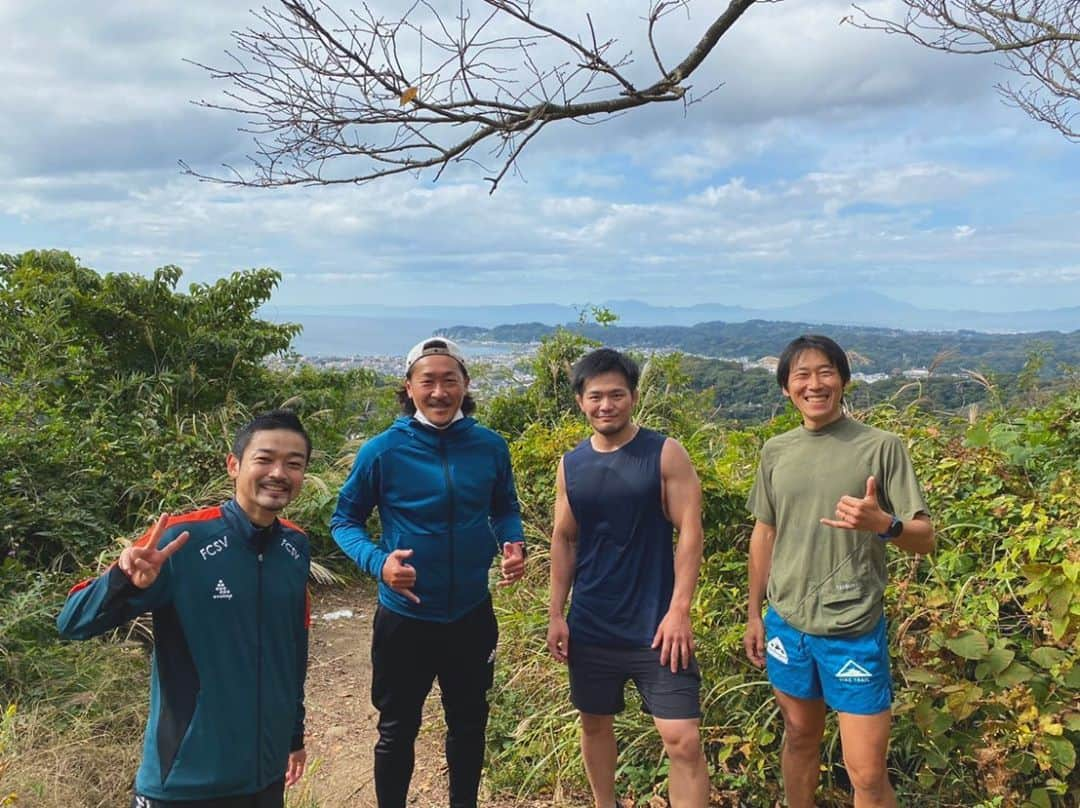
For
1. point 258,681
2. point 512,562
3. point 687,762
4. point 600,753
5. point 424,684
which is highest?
point 512,562

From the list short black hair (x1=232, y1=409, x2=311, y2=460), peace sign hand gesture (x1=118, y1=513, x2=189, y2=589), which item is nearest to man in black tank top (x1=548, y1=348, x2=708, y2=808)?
short black hair (x1=232, y1=409, x2=311, y2=460)

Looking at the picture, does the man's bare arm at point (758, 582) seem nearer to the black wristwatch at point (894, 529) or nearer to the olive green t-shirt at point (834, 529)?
the olive green t-shirt at point (834, 529)

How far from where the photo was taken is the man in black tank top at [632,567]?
2.39m

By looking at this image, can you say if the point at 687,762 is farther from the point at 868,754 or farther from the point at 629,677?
the point at 868,754

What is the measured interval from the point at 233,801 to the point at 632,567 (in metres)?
1.28

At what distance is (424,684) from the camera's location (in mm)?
2576

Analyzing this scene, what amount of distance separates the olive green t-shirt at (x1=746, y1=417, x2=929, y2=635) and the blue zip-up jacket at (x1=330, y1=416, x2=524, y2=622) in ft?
3.24

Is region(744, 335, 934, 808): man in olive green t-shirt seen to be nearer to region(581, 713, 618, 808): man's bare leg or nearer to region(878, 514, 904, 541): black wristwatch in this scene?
region(878, 514, 904, 541): black wristwatch

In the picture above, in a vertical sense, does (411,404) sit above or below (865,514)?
above

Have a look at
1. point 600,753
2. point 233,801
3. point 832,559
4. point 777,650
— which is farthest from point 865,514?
point 233,801

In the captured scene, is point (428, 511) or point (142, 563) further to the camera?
point (428, 511)

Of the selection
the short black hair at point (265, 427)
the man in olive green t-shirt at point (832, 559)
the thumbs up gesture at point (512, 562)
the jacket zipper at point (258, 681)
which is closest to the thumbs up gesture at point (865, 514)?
the man in olive green t-shirt at point (832, 559)

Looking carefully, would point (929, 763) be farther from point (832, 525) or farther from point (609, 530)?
point (609, 530)

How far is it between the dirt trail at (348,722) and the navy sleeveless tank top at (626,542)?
1281mm
